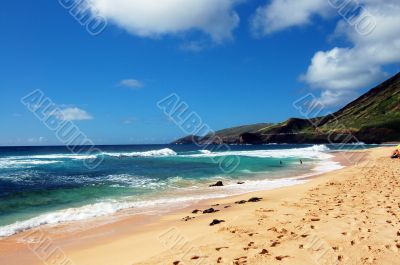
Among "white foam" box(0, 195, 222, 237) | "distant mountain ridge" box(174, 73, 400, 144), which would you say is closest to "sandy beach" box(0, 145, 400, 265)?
"white foam" box(0, 195, 222, 237)

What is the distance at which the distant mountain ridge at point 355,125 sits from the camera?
127 meters

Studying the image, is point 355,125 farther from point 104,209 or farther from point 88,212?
point 88,212

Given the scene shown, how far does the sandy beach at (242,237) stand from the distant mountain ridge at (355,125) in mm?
121832

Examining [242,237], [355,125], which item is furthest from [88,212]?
[355,125]

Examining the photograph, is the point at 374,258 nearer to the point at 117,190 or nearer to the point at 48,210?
the point at 48,210

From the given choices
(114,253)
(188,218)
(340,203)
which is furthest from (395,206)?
(114,253)

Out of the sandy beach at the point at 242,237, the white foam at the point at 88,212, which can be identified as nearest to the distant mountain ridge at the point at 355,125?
the white foam at the point at 88,212

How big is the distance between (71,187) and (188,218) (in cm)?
1437

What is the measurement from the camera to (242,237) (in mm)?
8664

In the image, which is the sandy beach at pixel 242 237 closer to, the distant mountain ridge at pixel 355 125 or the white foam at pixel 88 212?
the white foam at pixel 88 212

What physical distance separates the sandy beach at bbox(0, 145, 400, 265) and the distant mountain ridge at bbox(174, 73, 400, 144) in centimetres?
12183

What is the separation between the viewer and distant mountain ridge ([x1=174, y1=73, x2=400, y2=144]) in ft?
416

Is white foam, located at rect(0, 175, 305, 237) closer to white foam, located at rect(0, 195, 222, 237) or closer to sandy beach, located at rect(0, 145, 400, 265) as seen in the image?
white foam, located at rect(0, 195, 222, 237)

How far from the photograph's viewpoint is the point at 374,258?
659 cm
